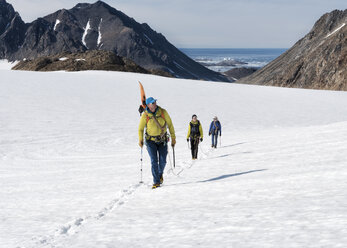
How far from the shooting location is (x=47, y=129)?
2373cm

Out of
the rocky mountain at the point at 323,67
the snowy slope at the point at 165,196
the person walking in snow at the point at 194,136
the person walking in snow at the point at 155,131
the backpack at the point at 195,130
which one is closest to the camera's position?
the snowy slope at the point at 165,196

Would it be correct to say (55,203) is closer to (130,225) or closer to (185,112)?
(130,225)

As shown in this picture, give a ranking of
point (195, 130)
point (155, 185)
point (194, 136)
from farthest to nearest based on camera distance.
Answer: point (195, 130), point (194, 136), point (155, 185)

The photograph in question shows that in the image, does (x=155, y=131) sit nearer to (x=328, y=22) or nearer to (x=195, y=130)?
(x=195, y=130)

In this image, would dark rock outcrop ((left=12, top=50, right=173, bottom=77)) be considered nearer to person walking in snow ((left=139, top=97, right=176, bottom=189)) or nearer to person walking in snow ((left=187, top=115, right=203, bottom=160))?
person walking in snow ((left=187, top=115, right=203, bottom=160))

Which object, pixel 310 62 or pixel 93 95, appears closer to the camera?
pixel 93 95

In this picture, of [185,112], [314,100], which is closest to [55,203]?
[185,112]

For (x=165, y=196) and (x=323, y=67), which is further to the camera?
(x=323, y=67)

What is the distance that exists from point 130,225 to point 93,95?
34.4 meters

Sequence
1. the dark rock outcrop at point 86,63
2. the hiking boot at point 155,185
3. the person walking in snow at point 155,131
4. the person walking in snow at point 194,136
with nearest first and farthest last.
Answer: the person walking in snow at point 155,131, the hiking boot at point 155,185, the person walking in snow at point 194,136, the dark rock outcrop at point 86,63

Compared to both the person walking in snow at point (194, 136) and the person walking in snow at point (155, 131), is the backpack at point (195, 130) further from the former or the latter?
the person walking in snow at point (155, 131)

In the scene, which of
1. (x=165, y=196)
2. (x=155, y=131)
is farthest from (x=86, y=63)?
(x=165, y=196)

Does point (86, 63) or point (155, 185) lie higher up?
point (86, 63)

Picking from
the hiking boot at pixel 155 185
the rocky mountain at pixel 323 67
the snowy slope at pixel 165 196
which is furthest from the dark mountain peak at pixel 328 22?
the hiking boot at pixel 155 185
